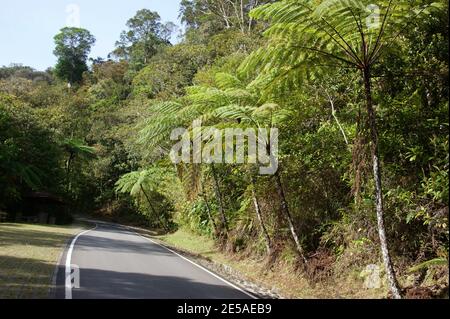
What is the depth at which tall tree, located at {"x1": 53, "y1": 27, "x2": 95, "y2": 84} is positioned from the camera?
70.1 metres

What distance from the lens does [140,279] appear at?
30.6 feet

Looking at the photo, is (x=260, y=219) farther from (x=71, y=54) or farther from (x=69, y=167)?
(x=71, y=54)

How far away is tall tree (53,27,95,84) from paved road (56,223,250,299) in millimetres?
62369

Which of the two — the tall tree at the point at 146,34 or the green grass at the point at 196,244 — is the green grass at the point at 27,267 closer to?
the green grass at the point at 196,244

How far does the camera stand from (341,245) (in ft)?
31.3

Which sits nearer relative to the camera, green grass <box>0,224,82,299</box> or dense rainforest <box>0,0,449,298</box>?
dense rainforest <box>0,0,449,298</box>

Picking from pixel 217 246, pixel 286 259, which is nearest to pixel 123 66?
pixel 217 246

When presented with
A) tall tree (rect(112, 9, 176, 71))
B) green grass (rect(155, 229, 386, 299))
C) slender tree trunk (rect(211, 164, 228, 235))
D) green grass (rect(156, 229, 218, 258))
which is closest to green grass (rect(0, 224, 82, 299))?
green grass (rect(155, 229, 386, 299))

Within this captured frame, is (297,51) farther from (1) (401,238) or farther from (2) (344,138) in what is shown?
(1) (401,238)

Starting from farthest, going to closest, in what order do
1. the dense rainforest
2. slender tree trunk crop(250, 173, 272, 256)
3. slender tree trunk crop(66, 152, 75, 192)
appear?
slender tree trunk crop(66, 152, 75, 192) < slender tree trunk crop(250, 173, 272, 256) < the dense rainforest

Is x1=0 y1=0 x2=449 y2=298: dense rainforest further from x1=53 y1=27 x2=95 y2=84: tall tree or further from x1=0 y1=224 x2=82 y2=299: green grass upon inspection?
x1=53 y1=27 x2=95 y2=84: tall tree

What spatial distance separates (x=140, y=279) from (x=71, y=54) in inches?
2694

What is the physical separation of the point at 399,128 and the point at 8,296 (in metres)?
7.50

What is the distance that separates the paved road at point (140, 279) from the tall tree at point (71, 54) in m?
62.4
